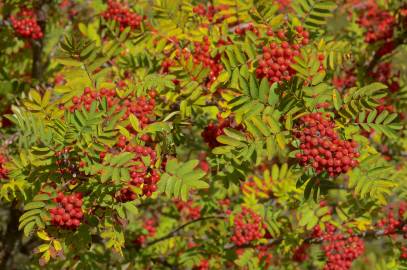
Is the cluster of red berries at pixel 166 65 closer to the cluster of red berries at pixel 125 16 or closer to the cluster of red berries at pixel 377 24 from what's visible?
the cluster of red berries at pixel 125 16

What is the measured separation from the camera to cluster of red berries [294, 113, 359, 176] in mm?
2562

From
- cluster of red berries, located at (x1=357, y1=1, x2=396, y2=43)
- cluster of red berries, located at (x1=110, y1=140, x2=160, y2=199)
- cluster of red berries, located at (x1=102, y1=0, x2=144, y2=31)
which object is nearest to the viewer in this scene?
cluster of red berries, located at (x1=110, y1=140, x2=160, y2=199)

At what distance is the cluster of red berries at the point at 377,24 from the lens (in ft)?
16.7

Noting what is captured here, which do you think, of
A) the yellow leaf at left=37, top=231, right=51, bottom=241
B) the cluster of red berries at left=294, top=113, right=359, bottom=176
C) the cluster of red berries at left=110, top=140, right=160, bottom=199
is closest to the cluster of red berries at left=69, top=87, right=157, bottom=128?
the cluster of red berries at left=110, top=140, right=160, bottom=199

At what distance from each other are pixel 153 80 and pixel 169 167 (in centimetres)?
66

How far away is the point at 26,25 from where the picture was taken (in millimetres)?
4621

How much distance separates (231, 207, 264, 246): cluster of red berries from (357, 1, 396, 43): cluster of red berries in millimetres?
2476

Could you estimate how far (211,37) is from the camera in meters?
3.48

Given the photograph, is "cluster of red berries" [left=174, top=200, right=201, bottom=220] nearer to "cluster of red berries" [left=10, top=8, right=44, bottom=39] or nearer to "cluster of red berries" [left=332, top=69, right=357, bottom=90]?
"cluster of red berries" [left=332, top=69, right=357, bottom=90]

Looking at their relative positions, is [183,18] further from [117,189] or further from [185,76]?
[117,189]

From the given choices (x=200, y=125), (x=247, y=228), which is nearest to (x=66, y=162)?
(x=200, y=125)

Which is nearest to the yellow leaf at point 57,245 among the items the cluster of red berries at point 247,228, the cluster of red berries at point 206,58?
the cluster of red berries at point 206,58

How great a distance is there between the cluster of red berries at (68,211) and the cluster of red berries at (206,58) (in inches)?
49.2

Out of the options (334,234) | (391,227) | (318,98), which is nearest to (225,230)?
(334,234)
